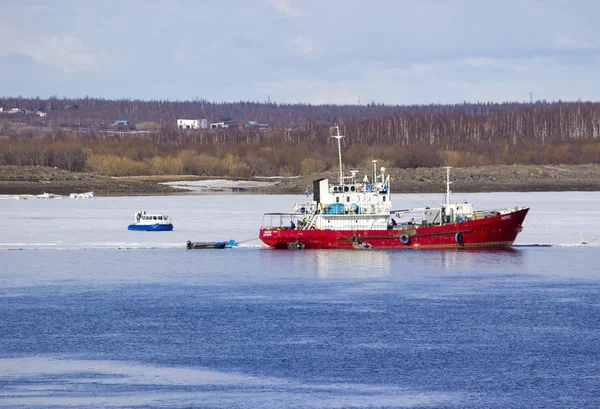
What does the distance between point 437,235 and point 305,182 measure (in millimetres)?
90463

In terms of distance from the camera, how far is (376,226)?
68562mm

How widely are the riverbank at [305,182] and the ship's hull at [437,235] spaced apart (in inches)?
2903

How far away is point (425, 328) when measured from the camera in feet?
130

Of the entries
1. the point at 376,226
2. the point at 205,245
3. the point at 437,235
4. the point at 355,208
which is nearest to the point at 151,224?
the point at 205,245

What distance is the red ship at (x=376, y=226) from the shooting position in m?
66.8

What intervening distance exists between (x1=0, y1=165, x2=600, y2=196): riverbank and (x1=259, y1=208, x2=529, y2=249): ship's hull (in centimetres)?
7373

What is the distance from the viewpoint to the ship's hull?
6656 centimetres

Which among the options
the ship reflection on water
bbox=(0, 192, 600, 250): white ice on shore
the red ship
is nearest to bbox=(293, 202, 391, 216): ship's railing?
the red ship

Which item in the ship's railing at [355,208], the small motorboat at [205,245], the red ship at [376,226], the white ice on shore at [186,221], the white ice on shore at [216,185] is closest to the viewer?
the red ship at [376,226]

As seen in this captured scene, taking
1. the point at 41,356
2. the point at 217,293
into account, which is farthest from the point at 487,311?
the point at 41,356

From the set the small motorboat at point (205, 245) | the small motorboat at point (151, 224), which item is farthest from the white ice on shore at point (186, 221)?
the small motorboat at point (205, 245)

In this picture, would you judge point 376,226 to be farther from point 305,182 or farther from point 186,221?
point 305,182

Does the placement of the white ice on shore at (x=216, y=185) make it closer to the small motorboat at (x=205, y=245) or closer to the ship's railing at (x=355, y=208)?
the ship's railing at (x=355, y=208)

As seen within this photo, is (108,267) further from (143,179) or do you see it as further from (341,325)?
(143,179)
